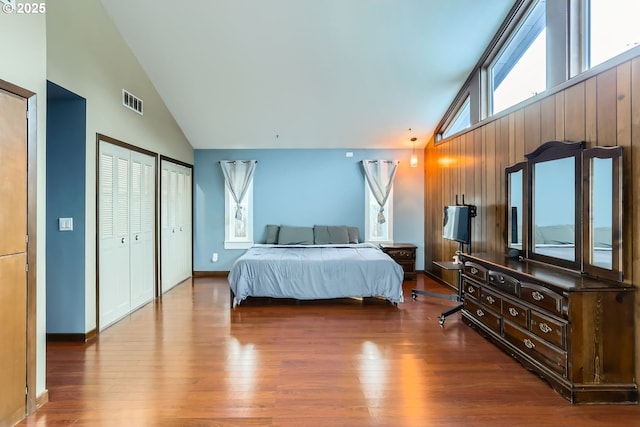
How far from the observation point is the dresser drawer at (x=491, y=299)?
3.04 m

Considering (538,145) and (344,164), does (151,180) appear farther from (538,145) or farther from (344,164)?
(538,145)

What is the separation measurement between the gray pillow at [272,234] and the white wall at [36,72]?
4.01 m

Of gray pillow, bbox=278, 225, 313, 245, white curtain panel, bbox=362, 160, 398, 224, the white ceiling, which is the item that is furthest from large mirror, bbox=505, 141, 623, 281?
gray pillow, bbox=278, 225, 313, 245

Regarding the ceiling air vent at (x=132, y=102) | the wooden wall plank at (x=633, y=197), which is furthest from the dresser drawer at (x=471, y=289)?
the ceiling air vent at (x=132, y=102)

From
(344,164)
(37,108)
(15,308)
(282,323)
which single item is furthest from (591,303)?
(344,164)

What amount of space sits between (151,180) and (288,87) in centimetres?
233

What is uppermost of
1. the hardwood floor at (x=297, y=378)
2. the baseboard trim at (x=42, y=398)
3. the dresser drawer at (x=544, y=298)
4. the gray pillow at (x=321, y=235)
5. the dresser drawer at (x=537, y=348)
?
the gray pillow at (x=321, y=235)

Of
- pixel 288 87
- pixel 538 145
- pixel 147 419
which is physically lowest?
pixel 147 419

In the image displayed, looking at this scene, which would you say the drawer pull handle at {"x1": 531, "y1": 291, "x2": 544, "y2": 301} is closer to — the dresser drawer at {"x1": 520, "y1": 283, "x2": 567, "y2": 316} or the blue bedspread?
the dresser drawer at {"x1": 520, "y1": 283, "x2": 567, "y2": 316}

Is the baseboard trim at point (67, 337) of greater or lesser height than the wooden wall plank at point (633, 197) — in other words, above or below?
below

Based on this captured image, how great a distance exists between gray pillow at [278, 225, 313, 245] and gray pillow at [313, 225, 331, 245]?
0.08 m

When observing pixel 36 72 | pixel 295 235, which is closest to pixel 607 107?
pixel 36 72

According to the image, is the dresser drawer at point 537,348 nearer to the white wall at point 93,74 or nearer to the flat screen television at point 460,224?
the flat screen television at point 460,224

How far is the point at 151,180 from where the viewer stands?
4.64 m
